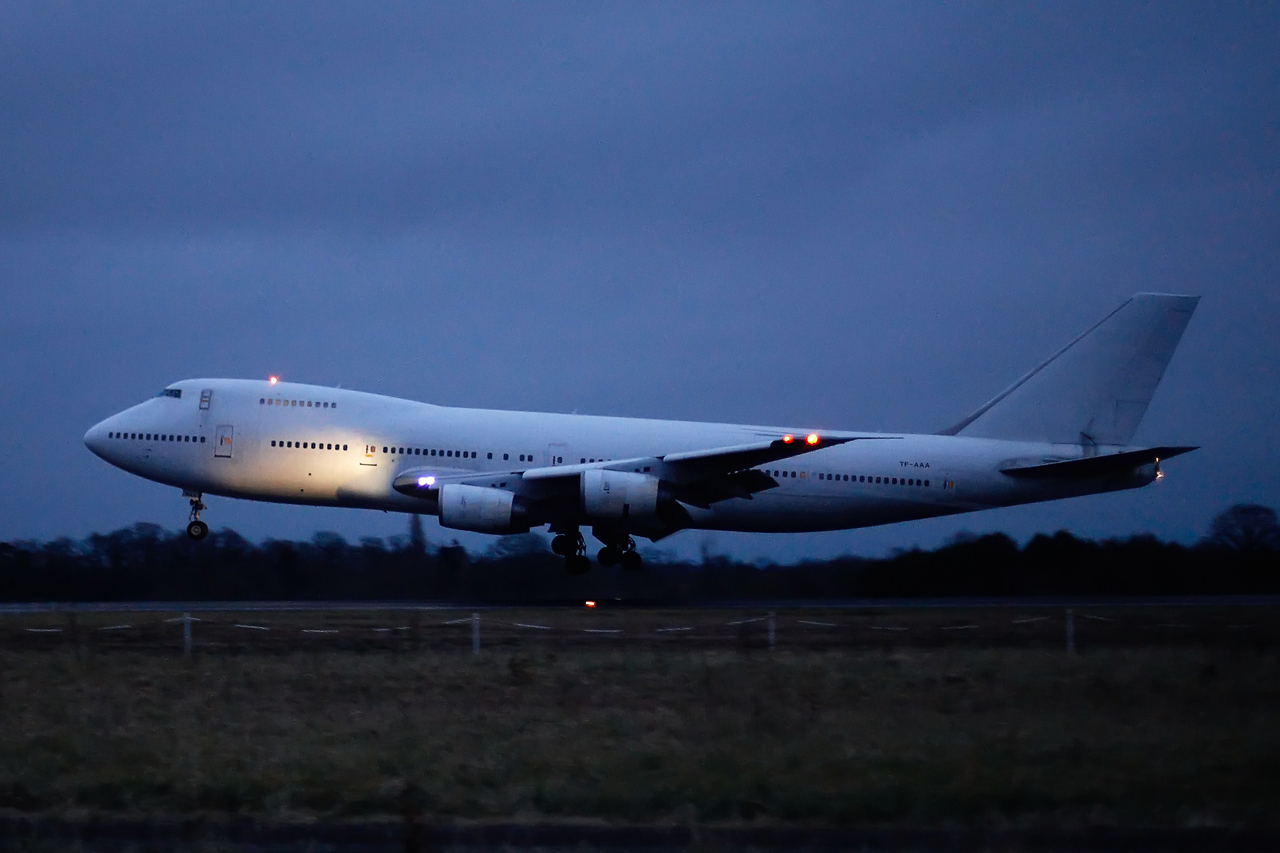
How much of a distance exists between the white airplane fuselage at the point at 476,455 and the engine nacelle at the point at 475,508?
2.87 ft

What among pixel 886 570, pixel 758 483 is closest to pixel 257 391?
pixel 758 483

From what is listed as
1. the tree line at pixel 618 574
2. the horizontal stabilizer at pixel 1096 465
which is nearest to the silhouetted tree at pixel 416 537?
the tree line at pixel 618 574

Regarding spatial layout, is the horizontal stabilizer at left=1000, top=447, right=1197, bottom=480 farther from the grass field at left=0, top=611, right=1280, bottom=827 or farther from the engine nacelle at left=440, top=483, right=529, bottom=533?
the engine nacelle at left=440, top=483, right=529, bottom=533

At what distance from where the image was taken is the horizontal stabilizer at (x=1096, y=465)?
2803cm

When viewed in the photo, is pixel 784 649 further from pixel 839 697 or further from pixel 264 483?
pixel 264 483

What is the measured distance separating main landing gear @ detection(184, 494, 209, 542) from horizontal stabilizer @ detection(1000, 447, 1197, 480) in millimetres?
19232

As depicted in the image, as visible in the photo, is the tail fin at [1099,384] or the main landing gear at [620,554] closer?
the main landing gear at [620,554]

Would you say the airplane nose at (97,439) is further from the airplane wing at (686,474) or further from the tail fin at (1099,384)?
the tail fin at (1099,384)

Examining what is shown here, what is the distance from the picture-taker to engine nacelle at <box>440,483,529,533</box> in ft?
87.4

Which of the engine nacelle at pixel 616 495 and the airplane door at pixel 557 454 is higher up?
the airplane door at pixel 557 454

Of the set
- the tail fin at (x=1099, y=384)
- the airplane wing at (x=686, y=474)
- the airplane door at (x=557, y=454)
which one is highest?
the tail fin at (x=1099, y=384)

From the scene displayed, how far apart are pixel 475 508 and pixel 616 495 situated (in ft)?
9.97

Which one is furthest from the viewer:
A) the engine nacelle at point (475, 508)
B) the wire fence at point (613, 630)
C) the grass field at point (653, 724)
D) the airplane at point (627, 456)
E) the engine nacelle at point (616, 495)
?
the airplane at point (627, 456)

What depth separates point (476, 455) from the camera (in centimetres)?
2855
